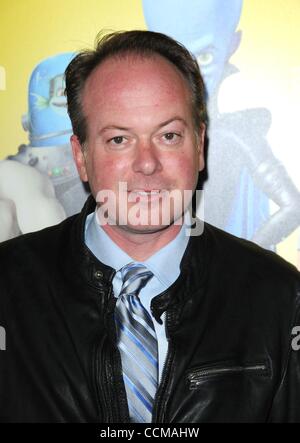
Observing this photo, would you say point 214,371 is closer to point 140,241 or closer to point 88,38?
point 140,241

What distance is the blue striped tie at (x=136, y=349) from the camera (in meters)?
1.47

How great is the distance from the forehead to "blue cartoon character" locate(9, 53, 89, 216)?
37 centimetres

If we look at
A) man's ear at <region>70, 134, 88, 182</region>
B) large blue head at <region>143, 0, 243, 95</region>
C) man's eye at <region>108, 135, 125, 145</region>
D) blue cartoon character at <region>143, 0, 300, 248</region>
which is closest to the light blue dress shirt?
man's ear at <region>70, 134, 88, 182</region>

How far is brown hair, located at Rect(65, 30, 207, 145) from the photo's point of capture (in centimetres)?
160

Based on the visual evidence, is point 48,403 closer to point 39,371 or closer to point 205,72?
point 39,371

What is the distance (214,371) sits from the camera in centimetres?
150

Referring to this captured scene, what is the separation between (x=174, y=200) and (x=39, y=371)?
1.71 ft

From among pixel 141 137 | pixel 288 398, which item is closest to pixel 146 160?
pixel 141 137

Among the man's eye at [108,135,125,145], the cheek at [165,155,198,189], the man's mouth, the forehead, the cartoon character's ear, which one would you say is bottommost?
the man's mouth

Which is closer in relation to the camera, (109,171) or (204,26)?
(109,171)

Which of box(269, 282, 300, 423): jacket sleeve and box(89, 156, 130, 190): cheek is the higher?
box(89, 156, 130, 190): cheek

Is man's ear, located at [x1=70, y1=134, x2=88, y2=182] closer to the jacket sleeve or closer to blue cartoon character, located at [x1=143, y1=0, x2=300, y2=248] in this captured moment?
blue cartoon character, located at [x1=143, y1=0, x2=300, y2=248]

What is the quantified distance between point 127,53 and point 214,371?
2.67 ft

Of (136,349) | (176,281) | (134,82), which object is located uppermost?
(134,82)
